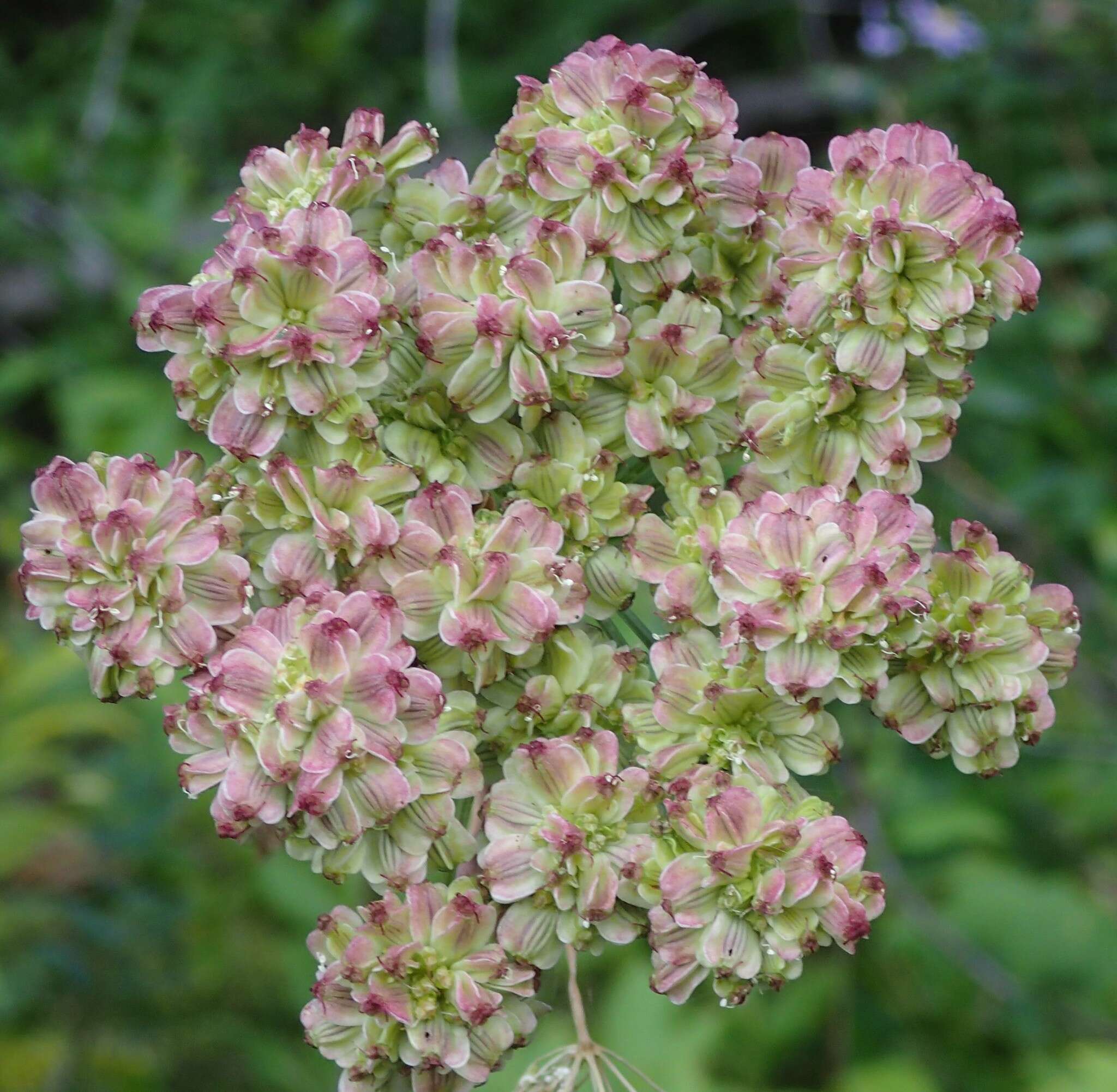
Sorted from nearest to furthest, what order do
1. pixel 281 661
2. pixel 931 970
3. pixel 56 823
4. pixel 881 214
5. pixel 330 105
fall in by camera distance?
pixel 281 661
pixel 881 214
pixel 931 970
pixel 56 823
pixel 330 105

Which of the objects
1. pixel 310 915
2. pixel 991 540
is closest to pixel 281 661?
pixel 991 540

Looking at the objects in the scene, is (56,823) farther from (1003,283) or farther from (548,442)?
(1003,283)

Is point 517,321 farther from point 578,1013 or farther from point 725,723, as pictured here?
point 578,1013

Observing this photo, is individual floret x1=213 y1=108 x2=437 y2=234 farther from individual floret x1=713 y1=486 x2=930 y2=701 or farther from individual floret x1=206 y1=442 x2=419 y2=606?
individual floret x1=713 y1=486 x2=930 y2=701

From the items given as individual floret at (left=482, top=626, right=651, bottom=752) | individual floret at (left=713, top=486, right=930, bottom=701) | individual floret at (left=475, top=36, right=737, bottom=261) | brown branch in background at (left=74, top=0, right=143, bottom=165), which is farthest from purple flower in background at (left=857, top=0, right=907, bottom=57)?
individual floret at (left=482, top=626, right=651, bottom=752)

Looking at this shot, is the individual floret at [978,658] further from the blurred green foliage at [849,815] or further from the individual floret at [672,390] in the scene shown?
the blurred green foliage at [849,815]

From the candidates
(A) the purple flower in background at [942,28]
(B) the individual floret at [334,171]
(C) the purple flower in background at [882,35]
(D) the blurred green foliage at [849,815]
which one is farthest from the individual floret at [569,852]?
(C) the purple flower in background at [882,35]
